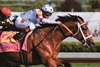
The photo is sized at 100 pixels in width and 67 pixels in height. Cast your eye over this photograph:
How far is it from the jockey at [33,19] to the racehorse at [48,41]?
0.44ft

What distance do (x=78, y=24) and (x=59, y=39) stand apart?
451mm

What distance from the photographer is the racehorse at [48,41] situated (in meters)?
7.47

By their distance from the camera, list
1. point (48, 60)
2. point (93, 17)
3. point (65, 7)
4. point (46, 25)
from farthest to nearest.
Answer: point (65, 7) < point (93, 17) < point (46, 25) < point (48, 60)

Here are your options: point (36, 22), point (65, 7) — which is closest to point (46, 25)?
point (36, 22)

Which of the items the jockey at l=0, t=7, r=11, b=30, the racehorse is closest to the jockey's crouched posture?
the jockey at l=0, t=7, r=11, b=30

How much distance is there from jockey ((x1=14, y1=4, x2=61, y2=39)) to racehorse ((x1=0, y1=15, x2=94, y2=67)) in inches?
5.2

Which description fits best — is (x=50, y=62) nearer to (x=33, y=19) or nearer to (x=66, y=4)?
(x=33, y=19)

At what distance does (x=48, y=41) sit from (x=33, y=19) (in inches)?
19.6

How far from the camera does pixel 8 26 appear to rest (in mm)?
7930

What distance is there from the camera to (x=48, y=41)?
7586 mm

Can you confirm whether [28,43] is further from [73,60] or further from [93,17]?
[93,17]

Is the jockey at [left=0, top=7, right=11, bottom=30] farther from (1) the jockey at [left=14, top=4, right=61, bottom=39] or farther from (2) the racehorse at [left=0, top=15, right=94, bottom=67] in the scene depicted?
(2) the racehorse at [left=0, top=15, right=94, bottom=67]

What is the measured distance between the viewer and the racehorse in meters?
7.47

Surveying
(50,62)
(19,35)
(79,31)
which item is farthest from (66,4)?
(50,62)
